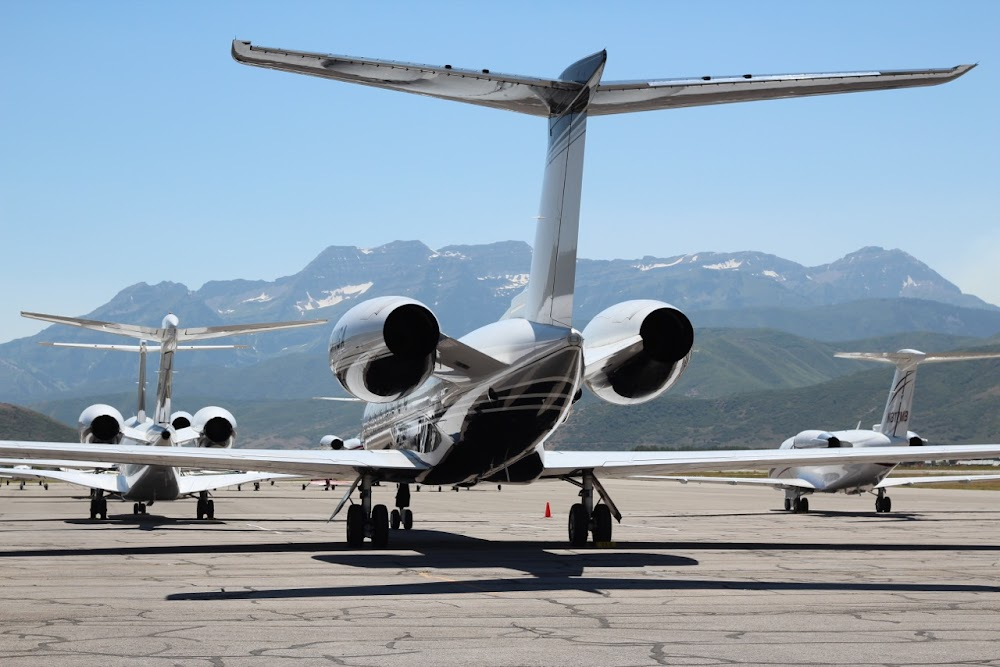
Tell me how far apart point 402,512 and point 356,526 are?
639 cm

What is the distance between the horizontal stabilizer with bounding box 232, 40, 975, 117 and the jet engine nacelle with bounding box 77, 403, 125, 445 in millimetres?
17897

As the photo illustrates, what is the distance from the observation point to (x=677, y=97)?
15789 millimetres

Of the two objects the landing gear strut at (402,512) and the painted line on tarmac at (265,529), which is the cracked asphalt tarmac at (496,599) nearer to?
the painted line on tarmac at (265,529)

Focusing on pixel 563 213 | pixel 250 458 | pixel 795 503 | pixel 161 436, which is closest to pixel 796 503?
pixel 795 503

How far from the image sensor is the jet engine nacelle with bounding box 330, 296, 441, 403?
50.2 ft

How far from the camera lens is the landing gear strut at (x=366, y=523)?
20.0 meters

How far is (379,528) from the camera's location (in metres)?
19.9

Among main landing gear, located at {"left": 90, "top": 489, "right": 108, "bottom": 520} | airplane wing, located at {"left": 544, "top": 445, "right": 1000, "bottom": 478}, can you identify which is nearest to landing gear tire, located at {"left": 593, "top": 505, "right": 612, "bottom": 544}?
airplane wing, located at {"left": 544, "top": 445, "right": 1000, "bottom": 478}

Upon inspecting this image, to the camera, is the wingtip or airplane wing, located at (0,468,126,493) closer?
the wingtip

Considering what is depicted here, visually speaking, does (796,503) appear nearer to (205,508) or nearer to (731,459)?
(205,508)

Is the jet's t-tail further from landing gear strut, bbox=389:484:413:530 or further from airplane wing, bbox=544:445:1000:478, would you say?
landing gear strut, bbox=389:484:413:530

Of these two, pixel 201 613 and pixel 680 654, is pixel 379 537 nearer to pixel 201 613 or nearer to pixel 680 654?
pixel 201 613

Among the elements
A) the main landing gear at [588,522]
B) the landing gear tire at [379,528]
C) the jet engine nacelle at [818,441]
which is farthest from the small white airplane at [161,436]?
the jet engine nacelle at [818,441]

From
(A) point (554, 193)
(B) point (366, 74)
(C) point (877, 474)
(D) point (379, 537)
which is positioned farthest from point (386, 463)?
(C) point (877, 474)
